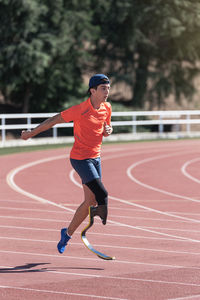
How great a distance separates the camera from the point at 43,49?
3578 centimetres

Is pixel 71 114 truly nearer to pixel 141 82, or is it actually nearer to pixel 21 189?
pixel 21 189

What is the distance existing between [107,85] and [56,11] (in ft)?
93.5

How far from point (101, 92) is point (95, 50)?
34.6m

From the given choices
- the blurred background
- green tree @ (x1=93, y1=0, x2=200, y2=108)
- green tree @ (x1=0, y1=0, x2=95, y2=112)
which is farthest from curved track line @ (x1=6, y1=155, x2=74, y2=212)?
green tree @ (x1=93, y1=0, x2=200, y2=108)

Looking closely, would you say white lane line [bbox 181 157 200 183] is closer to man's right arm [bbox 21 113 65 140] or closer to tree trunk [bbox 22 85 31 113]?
man's right arm [bbox 21 113 65 140]

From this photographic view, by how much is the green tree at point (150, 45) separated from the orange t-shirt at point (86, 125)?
1263 inches

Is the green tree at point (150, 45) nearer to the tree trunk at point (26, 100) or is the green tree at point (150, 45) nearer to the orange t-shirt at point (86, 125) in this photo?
the tree trunk at point (26, 100)

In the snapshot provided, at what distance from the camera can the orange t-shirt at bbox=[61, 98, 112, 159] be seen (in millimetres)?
8438

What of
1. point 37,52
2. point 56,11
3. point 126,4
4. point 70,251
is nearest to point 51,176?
point 70,251

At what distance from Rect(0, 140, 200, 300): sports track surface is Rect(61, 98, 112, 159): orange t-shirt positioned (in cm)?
120

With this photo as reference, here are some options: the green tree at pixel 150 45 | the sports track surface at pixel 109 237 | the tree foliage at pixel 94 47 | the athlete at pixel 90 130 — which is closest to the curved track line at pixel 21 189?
the sports track surface at pixel 109 237

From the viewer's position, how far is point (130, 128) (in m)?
36.5

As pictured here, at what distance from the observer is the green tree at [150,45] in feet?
133

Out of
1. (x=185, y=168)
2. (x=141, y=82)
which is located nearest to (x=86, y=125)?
(x=185, y=168)
